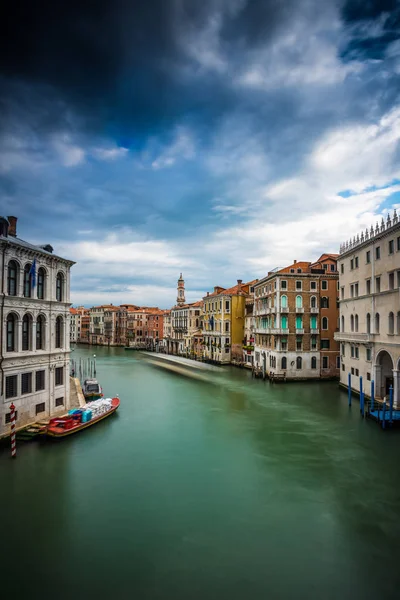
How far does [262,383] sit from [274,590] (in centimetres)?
2505

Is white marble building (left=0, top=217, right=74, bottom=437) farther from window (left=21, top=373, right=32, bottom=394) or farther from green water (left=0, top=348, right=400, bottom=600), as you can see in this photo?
green water (left=0, top=348, right=400, bottom=600)

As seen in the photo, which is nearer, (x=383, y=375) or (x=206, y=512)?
(x=206, y=512)

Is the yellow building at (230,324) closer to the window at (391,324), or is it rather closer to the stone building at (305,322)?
the stone building at (305,322)

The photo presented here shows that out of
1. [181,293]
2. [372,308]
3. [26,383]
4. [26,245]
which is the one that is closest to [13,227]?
[26,245]

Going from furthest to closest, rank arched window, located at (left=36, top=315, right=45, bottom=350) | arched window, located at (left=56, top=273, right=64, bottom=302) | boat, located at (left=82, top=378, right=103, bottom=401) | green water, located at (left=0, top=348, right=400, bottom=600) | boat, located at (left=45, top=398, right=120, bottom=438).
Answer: boat, located at (left=82, top=378, right=103, bottom=401)
arched window, located at (left=56, top=273, right=64, bottom=302)
arched window, located at (left=36, top=315, right=45, bottom=350)
boat, located at (left=45, top=398, right=120, bottom=438)
green water, located at (left=0, top=348, right=400, bottom=600)

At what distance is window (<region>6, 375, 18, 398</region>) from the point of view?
47.5 ft

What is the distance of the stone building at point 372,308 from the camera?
766 inches

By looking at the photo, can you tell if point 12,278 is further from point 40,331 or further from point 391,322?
point 391,322

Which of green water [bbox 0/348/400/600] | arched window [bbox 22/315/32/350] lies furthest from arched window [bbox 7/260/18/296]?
green water [bbox 0/348/400/600]

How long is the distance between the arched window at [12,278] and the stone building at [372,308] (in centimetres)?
1780

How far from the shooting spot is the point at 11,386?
1467 cm

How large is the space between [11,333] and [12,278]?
7.17 ft

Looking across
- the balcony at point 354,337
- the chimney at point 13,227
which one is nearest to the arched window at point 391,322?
the balcony at point 354,337

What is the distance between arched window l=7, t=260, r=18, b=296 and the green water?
6030 mm
